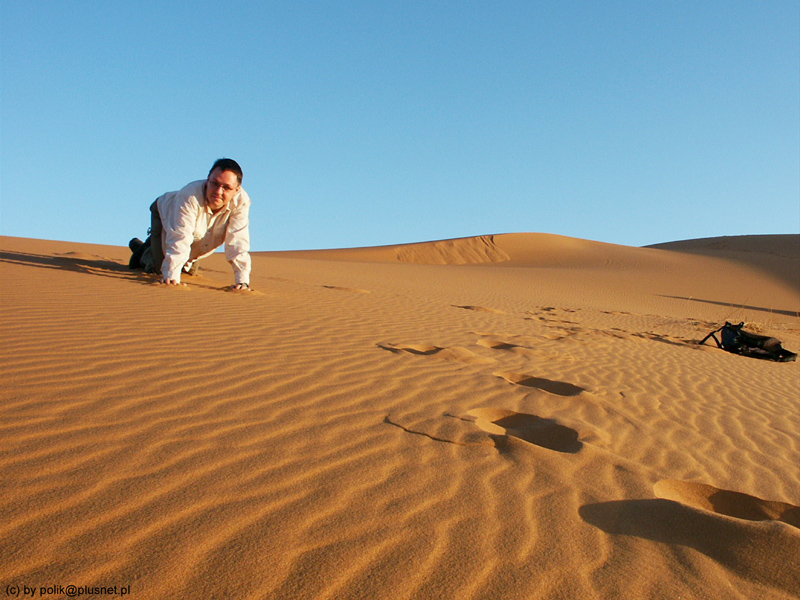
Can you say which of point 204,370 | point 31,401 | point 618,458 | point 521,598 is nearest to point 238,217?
point 204,370

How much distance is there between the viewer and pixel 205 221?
6.70 meters

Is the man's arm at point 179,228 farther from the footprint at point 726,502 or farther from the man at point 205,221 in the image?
the footprint at point 726,502

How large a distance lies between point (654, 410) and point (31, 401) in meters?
4.05

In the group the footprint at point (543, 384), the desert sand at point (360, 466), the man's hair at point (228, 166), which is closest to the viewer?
the desert sand at point (360, 466)

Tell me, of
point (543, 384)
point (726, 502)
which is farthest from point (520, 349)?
point (726, 502)

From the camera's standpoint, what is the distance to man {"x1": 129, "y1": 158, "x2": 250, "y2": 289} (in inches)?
246

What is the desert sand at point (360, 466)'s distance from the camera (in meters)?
1.69

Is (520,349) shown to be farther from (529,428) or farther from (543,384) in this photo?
(529,428)

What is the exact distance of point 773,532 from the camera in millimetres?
1993

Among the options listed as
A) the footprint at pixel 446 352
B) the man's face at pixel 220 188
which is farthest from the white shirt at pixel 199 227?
the footprint at pixel 446 352

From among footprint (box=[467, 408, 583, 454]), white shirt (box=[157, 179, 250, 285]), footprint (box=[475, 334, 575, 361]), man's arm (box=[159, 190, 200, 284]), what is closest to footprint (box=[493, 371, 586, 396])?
footprint (box=[467, 408, 583, 454])

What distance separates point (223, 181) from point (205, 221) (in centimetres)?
75

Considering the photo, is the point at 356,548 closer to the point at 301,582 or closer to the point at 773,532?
the point at 301,582

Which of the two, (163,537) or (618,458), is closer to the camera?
(163,537)
